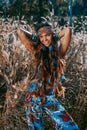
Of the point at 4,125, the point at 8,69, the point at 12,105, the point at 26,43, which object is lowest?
the point at 4,125

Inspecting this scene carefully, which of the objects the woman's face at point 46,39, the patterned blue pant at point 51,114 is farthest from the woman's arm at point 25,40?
the patterned blue pant at point 51,114

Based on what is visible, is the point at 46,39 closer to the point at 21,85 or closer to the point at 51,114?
the point at 21,85

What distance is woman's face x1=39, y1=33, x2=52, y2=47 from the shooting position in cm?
344

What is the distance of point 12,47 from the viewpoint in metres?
4.51

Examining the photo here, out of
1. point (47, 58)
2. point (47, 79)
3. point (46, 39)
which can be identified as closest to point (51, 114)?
point (47, 79)

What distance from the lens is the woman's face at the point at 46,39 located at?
3443mm

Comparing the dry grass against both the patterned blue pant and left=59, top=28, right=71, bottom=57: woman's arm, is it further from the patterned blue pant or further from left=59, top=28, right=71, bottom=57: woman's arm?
left=59, top=28, right=71, bottom=57: woman's arm

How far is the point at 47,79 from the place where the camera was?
3.62 m

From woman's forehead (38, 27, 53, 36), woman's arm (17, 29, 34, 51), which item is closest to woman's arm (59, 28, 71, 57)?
woman's forehead (38, 27, 53, 36)

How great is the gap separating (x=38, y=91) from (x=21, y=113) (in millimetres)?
576

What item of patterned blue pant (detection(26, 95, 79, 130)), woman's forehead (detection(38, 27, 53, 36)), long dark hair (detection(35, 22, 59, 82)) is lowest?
patterned blue pant (detection(26, 95, 79, 130))

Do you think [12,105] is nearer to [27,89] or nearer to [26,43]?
[27,89]

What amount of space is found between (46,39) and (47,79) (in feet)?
1.29

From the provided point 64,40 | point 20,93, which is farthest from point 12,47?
point 64,40
